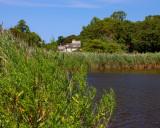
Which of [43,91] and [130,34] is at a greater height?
[130,34]

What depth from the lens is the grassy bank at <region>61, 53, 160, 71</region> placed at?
85.4 ft

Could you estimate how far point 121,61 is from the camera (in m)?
27.8

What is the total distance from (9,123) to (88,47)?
4116 centimetres

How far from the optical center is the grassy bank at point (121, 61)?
85.4ft

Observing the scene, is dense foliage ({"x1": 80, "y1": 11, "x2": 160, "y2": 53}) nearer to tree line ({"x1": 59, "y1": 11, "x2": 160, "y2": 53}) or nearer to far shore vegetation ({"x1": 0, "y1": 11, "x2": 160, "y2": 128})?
tree line ({"x1": 59, "y1": 11, "x2": 160, "y2": 53})

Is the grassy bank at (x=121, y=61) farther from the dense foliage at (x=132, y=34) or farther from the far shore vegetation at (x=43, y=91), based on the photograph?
the dense foliage at (x=132, y=34)

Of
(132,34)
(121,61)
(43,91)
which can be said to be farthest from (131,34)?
(43,91)

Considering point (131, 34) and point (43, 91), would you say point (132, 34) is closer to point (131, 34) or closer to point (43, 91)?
point (131, 34)

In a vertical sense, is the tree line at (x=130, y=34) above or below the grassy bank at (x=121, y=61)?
above

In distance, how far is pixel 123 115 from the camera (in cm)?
→ 803

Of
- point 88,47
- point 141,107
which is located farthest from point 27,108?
point 88,47

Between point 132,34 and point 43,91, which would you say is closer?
point 43,91

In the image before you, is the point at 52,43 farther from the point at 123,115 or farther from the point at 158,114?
the point at 158,114

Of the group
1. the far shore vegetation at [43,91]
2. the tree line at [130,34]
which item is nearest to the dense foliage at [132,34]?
the tree line at [130,34]
